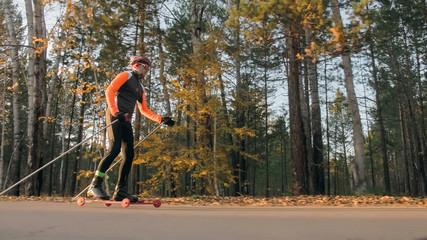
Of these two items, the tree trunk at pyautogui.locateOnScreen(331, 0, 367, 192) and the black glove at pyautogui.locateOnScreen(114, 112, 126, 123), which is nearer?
the black glove at pyautogui.locateOnScreen(114, 112, 126, 123)

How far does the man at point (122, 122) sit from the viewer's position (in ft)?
14.2

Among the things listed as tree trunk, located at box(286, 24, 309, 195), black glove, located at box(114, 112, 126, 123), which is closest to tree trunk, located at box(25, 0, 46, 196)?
black glove, located at box(114, 112, 126, 123)

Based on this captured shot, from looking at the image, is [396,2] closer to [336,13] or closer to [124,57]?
[336,13]

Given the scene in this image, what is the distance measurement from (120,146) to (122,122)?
0.34 metres

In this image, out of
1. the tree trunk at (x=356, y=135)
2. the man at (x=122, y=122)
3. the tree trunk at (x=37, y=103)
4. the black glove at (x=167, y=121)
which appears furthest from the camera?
the tree trunk at (x=356, y=135)

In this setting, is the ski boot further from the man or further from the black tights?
the black tights

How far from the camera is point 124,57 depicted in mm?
14562

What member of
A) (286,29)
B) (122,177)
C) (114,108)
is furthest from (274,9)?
(122,177)

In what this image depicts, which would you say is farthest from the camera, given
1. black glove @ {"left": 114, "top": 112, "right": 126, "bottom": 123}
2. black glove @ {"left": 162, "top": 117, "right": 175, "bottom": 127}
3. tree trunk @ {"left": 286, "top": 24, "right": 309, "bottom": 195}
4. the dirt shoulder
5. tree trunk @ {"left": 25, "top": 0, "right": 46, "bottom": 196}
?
tree trunk @ {"left": 25, "top": 0, "right": 46, "bottom": 196}

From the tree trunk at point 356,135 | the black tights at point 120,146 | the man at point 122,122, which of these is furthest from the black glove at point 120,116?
the tree trunk at point 356,135

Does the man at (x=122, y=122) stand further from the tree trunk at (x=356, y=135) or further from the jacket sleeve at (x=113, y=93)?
the tree trunk at (x=356, y=135)

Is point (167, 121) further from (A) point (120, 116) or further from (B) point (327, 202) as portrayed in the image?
(B) point (327, 202)

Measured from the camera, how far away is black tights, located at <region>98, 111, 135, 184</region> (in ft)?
14.2

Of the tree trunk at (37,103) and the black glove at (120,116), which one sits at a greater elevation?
the tree trunk at (37,103)
